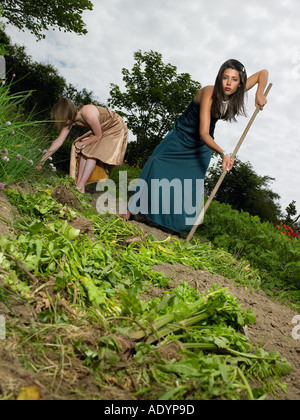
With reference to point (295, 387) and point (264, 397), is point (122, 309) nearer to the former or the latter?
point (264, 397)

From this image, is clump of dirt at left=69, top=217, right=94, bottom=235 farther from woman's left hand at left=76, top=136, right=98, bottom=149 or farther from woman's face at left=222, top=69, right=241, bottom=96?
woman's left hand at left=76, top=136, right=98, bottom=149

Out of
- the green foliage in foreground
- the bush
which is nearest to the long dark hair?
the bush

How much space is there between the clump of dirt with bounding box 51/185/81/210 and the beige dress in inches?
56.6

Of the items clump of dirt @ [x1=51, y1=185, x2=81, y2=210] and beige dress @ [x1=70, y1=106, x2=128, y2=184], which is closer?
clump of dirt @ [x1=51, y1=185, x2=81, y2=210]

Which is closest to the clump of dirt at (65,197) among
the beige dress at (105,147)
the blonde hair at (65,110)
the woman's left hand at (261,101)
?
the blonde hair at (65,110)

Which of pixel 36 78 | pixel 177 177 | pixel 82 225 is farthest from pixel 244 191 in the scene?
pixel 82 225

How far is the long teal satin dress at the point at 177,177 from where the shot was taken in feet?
15.4

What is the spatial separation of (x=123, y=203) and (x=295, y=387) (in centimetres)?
472

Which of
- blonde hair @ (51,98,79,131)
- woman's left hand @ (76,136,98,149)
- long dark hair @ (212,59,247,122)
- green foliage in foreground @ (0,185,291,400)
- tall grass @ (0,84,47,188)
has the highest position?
long dark hair @ (212,59,247,122)

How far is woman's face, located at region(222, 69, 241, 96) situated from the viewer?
3.97m

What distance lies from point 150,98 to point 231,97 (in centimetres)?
950

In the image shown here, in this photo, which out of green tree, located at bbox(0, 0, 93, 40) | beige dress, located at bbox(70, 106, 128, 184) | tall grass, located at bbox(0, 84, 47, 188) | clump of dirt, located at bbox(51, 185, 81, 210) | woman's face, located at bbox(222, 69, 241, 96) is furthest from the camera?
green tree, located at bbox(0, 0, 93, 40)

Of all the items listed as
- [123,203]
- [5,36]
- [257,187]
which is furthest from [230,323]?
[257,187]

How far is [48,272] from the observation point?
78.6 inches
